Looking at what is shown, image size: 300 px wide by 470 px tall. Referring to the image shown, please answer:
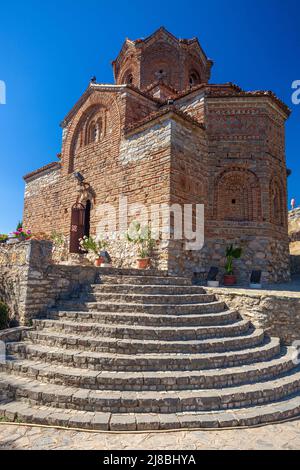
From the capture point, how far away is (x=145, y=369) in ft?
15.5

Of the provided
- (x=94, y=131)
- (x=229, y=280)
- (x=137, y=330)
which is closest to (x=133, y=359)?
(x=137, y=330)

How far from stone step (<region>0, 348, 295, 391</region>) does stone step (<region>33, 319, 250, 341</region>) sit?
80 cm

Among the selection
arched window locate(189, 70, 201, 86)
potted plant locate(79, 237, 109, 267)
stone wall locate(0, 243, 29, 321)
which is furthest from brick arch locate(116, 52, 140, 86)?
stone wall locate(0, 243, 29, 321)

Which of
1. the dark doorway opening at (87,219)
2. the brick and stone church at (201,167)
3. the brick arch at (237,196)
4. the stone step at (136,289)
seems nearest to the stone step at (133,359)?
the stone step at (136,289)

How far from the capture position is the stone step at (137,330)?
538 cm

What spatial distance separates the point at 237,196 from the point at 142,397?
8.77m

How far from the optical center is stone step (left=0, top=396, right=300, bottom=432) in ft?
12.3

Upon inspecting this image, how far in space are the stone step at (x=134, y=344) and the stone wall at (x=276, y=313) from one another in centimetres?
125

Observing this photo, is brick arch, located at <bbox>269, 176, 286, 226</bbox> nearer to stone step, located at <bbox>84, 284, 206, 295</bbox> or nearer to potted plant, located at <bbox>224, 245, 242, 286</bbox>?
potted plant, located at <bbox>224, 245, 242, 286</bbox>

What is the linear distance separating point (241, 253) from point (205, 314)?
474 cm

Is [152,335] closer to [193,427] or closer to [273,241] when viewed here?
[193,427]

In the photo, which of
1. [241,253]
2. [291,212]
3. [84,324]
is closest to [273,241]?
[241,253]

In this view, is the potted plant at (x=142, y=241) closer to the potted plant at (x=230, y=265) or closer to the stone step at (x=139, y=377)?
the potted plant at (x=230, y=265)
